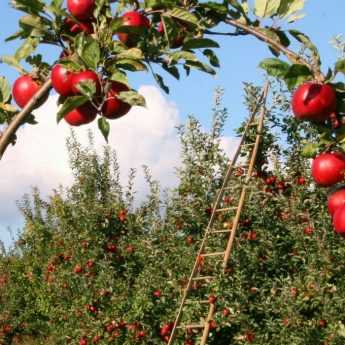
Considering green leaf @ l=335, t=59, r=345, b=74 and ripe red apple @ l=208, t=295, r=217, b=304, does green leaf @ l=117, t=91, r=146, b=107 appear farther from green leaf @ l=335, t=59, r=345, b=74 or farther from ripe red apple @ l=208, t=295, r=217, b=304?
ripe red apple @ l=208, t=295, r=217, b=304

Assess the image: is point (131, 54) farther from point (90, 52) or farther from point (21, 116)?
point (21, 116)

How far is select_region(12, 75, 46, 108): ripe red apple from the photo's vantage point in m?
1.44

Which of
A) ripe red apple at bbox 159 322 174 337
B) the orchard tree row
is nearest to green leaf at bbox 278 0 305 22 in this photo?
the orchard tree row

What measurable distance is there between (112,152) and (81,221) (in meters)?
1.07

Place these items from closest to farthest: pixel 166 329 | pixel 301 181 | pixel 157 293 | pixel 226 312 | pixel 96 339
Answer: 1. pixel 226 312
2. pixel 301 181
3. pixel 166 329
4. pixel 157 293
5. pixel 96 339

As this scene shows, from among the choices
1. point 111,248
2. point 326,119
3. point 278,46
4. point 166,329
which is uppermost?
point 278,46

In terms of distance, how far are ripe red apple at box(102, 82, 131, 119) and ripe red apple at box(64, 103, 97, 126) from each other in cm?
4

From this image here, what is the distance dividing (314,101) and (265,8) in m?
0.31

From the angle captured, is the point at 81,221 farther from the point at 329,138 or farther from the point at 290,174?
the point at 329,138

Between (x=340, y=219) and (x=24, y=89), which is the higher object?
(x=24, y=89)

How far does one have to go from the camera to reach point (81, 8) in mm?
1362

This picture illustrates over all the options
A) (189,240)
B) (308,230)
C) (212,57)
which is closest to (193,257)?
(189,240)

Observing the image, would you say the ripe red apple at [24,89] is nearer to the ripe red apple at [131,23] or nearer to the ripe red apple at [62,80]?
the ripe red apple at [62,80]

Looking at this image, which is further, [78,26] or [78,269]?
[78,269]
